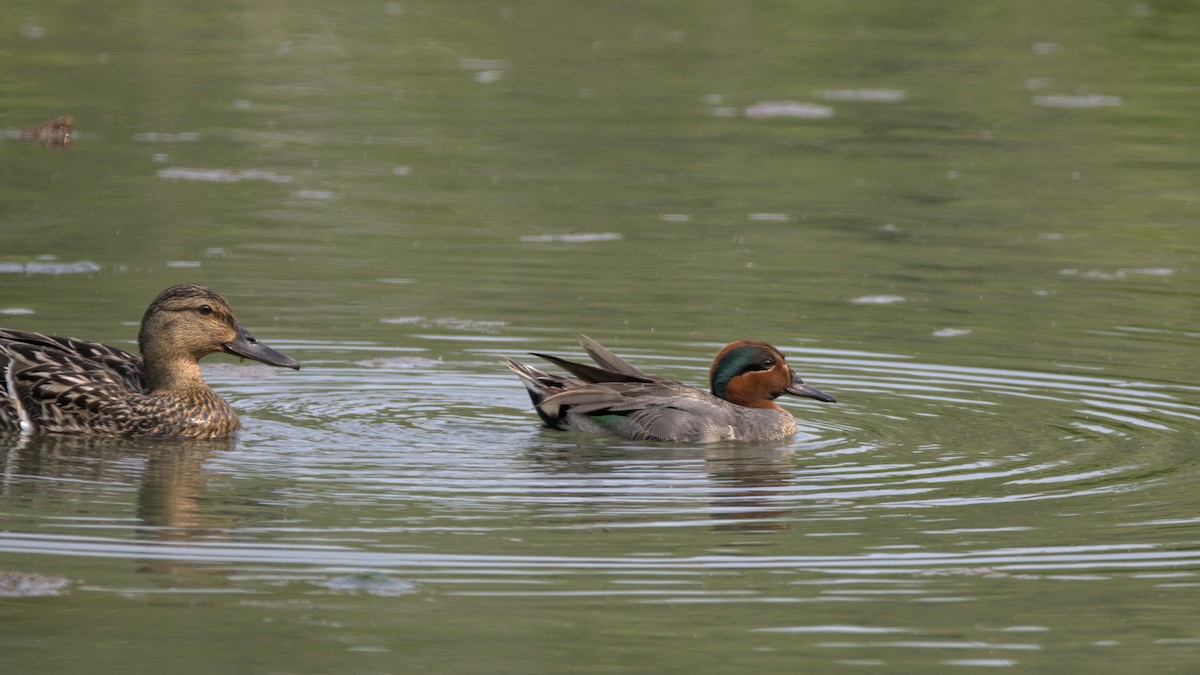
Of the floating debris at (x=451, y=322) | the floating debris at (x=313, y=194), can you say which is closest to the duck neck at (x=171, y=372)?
the floating debris at (x=451, y=322)

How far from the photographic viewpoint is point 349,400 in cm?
1088

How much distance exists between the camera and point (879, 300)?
44.7 ft

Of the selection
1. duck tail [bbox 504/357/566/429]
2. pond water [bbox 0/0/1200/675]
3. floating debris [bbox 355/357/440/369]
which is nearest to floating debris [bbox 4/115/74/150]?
pond water [bbox 0/0/1200/675]

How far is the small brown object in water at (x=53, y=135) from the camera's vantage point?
61.6 ft

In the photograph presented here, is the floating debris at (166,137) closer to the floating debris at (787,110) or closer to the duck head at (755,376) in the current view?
the floating debris at (787,110)

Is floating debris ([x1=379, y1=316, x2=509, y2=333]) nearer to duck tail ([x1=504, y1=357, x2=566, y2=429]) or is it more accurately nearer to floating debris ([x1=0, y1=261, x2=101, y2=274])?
duck tail ([x1=504, y1=357, x2=566, y2=429])

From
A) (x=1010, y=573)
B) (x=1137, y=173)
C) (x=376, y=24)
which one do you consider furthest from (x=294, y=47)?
(x=1010, y=573)

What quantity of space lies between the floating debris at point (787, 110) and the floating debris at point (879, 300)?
7697mm

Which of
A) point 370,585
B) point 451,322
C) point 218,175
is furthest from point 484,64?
point 370,585

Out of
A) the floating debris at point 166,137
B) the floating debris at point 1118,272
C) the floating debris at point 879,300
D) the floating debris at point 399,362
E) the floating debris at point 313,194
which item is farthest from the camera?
the floating debris at point 166,137

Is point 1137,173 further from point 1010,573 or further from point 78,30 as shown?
point 78,30

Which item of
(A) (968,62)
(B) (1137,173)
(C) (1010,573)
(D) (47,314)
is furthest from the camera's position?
(A) (968,62)

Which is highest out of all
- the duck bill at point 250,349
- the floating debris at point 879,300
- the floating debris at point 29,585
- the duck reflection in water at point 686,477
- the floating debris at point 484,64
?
the floating debris at point 484,64

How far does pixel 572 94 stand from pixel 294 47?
192 inches
